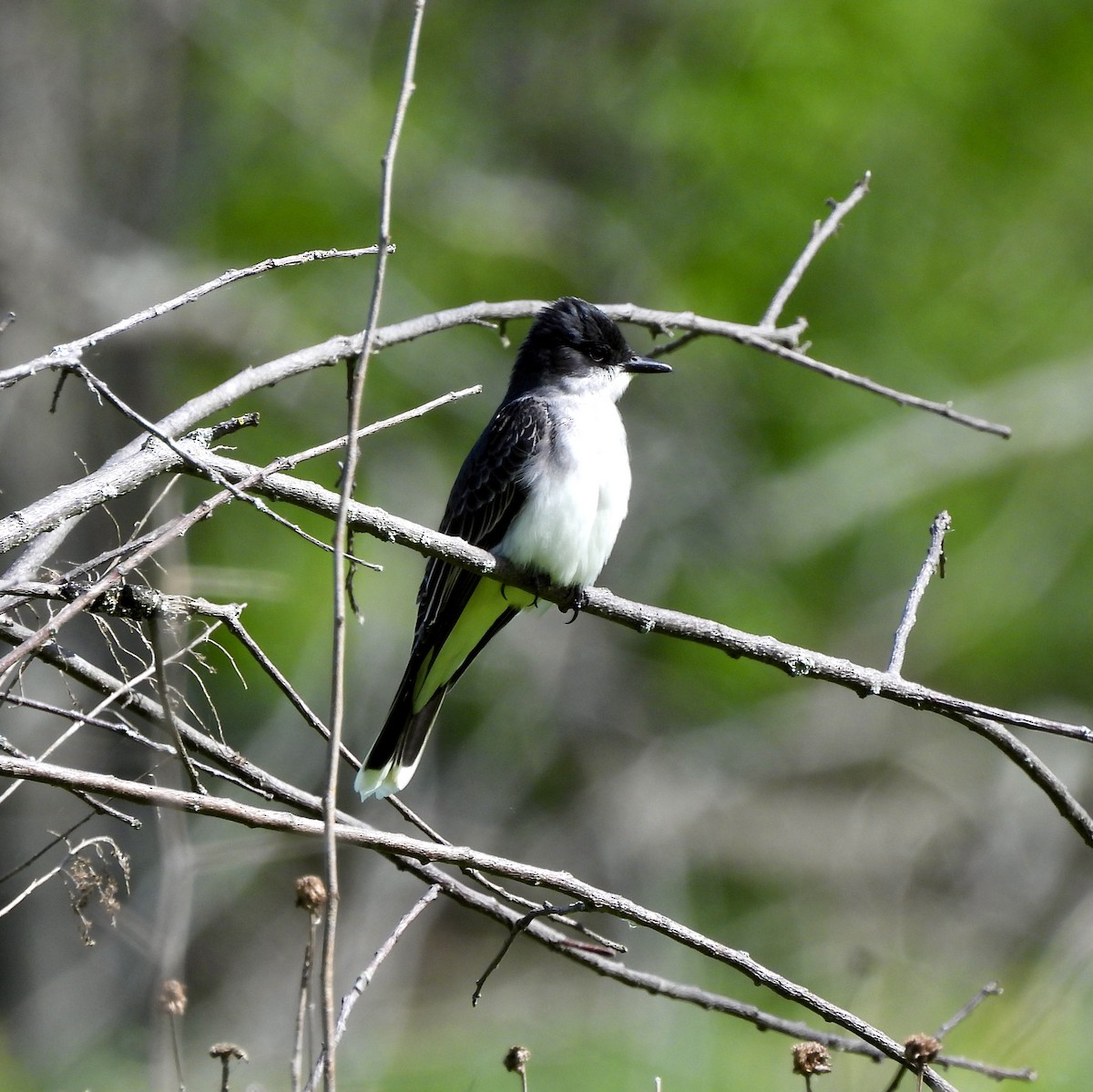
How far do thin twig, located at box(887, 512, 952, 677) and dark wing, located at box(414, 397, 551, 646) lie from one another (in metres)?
1.61

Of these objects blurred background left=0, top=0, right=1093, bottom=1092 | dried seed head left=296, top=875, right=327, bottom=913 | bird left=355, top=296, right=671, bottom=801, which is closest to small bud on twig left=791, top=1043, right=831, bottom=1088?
dried seed head left=296, top=875, right=327, bottom=913

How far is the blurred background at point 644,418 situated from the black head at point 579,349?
4.26m

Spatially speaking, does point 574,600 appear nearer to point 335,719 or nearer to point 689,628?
point 689,628

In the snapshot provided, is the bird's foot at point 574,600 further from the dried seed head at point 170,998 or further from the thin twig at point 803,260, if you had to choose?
the dried seed head at point 170,998

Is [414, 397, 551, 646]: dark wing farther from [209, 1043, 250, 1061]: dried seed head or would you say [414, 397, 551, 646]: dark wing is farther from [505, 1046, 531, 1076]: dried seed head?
[209, 1043, 250, 1061]: dried seed head

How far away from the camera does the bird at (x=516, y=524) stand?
4355 millimetres

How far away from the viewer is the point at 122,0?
10.8 meters

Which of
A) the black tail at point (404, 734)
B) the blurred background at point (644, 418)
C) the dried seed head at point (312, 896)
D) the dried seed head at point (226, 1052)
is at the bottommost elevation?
the dried seed head at point (226, 1052)

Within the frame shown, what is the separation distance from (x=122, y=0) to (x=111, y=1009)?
7.61 meters

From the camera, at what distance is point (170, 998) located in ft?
8.07

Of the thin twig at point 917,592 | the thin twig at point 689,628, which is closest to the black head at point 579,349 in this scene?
the thin twig at point 689,628

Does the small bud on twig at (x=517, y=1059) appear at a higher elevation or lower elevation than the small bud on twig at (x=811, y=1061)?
lower

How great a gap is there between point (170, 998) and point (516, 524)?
2.25 m

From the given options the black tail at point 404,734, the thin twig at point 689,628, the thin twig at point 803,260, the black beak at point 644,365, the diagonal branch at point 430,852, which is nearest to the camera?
the diagonal branch at point 430,852
